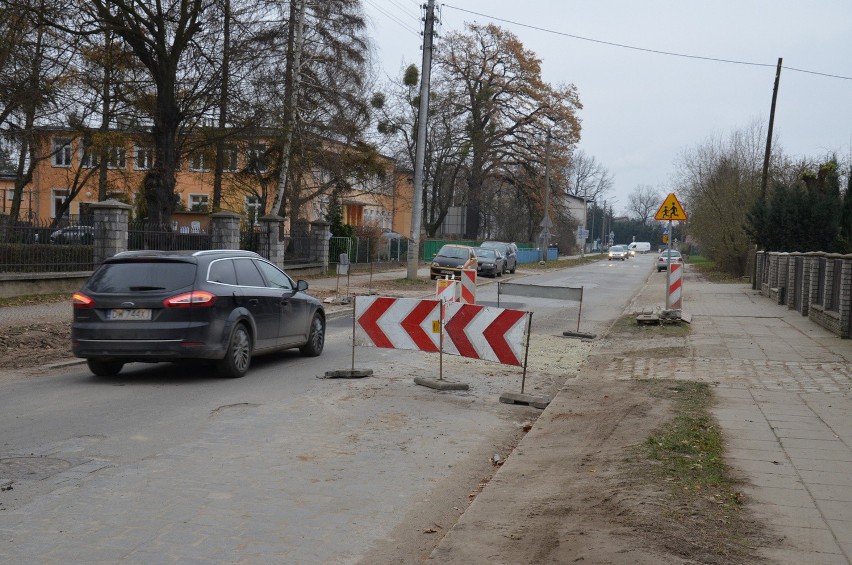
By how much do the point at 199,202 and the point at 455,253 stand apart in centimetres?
2589

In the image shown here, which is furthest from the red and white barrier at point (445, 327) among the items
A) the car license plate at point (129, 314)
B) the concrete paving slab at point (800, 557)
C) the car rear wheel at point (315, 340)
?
the concrete paving slab at point (800, 557)

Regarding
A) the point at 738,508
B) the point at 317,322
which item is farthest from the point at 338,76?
the point at 738,508

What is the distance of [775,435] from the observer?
26.0 feet

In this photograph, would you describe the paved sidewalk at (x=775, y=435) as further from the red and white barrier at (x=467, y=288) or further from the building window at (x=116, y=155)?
the building window at (x=116, y=155)

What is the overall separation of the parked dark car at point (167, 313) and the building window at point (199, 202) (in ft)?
139

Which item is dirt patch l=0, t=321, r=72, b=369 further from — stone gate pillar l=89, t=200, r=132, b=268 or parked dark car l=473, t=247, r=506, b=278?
parked dark car l=473, t=247, r=506, b=278

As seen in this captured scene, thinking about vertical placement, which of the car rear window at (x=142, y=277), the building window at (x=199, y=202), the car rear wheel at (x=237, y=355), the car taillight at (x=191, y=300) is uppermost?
the building window at (x=199, y=202)

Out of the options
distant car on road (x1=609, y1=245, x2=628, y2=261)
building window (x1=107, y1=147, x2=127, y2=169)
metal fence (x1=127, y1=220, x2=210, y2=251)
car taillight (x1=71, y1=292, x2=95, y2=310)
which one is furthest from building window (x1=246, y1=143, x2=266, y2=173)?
distant car on road (x1=609, y1=245, x2=628, y2=261)

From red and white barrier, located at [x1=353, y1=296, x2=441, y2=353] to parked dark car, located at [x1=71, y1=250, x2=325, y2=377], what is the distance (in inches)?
52.4

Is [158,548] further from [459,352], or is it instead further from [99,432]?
[459,352]

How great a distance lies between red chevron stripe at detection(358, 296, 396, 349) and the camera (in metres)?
11.4

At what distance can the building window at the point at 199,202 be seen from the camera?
174ft

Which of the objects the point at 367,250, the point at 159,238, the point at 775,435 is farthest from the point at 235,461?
the point at 367,250

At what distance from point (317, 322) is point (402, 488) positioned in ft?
23.8
